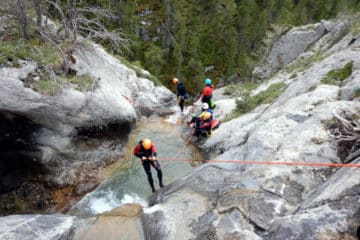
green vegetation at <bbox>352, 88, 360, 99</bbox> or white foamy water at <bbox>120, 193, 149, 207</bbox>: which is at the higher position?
green vegetation at <bbox>352, 88, 360, 99</bbox>

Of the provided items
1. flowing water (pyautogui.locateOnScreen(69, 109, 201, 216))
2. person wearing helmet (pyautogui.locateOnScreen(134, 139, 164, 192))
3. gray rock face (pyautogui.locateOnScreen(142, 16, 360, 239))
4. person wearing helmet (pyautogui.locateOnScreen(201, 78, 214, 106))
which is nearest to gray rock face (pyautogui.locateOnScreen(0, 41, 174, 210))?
flowing water (pyautogui.locateOnScreen(69, 109, 201, 216))

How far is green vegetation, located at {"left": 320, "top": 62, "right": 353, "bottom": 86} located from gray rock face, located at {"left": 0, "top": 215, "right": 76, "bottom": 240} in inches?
443

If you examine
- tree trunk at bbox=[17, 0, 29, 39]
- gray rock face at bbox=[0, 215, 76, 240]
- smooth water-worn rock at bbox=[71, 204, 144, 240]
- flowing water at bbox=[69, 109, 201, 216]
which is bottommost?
flowing water at bbox=[69, 109, 201, 216]

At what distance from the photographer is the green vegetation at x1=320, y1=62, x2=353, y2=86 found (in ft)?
43.4

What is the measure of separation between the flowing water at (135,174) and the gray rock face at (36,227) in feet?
6.13

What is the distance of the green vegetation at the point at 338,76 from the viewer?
13.2 meters

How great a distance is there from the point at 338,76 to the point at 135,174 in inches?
378

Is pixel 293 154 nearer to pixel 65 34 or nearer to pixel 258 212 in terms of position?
pixel 258 212

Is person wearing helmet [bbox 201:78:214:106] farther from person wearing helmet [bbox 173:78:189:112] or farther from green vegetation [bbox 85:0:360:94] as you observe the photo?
green vegetation [bbox 85:0:360:94]

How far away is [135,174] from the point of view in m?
13.2

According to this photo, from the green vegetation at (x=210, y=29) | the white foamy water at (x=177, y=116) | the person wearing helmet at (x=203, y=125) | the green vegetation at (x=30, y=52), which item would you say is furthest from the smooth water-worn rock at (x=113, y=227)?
the green vegetation at (x=210, y=29)

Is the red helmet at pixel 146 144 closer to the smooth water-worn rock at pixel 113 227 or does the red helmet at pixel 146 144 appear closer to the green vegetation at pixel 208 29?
the smooth water-worn rock at pixel 113 227

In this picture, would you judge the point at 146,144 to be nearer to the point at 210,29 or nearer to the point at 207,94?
the point at 207,94

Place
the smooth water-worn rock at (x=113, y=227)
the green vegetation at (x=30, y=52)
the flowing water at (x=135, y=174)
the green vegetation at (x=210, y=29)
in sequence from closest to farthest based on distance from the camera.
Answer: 1. the smooth water-worn rock at (x=113, y=227)
2. the flowing water at (x=135, y=174)
3. the green vegetation at (x=30, y=52)
4. the green vegetation at (x=210, y=29)
